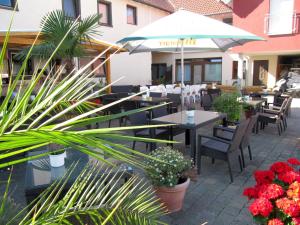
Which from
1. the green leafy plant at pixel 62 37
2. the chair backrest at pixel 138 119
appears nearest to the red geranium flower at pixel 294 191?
the chair backrest at pixel 138 119

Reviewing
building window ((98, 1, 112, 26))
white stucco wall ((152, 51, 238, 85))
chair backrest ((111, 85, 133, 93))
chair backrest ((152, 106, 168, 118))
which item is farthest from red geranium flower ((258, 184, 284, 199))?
white stucco wall ((152, 51, 238, 85))

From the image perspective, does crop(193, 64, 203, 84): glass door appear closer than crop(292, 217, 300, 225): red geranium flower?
No

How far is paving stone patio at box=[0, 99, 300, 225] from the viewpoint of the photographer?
9.23 ft

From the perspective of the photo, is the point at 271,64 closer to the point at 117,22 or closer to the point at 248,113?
the point at 117,22

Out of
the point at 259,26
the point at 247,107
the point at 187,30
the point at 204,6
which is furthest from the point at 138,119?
the point at 204,6

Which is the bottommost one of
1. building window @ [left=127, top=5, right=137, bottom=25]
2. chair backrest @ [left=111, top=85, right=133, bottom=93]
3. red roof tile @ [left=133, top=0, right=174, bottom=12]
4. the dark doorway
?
chair backrest @ [left=111, top=85, right=133, bottom=93]

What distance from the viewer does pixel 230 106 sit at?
5.88 m

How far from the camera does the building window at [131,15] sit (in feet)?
47.2

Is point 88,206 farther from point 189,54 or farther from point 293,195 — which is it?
point 189,54

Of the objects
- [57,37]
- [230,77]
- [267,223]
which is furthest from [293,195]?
[230,77]

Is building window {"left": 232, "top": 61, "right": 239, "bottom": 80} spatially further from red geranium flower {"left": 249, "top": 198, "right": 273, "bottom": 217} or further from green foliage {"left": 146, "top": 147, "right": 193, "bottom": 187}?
red geranium flower {"left": 249, "top": 198, "right": 273, "bottom": 217}

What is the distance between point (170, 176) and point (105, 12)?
12.1 m

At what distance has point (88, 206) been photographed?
4.60ft

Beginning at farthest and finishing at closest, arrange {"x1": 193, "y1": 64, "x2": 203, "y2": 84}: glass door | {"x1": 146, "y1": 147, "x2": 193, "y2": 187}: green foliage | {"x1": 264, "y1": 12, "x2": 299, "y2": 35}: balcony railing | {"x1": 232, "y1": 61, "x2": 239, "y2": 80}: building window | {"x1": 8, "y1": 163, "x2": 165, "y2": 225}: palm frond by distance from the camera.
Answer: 1. {"x1": 193, "y1": 64, "x2": 203, "y2": 84}: glass door
2. {"x1": 232, "y1": 61, "x2": 239, "y2": 80}: building window
3. {"x1": 264, "y1": 12, "x2": 299, "y2": 35}: balcony railing
4. {"x1": 146, "y1": 147, "x2": 193, "y2": 187}: green foliage
5. {"x1": 8, "y1": 163, "x2": 165, "y2": 225}: palm frond
